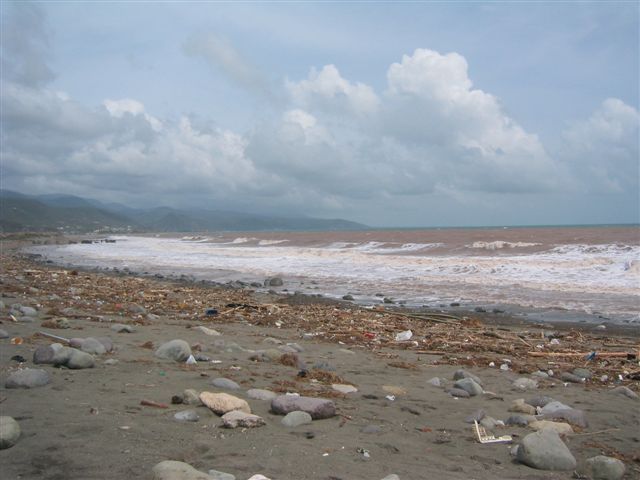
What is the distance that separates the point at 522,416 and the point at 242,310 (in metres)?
8.86

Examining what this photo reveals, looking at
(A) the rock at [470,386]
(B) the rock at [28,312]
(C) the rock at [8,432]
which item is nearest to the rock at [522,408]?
(A) the rock at [470,386]

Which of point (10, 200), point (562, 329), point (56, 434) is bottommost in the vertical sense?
point (562, 329)

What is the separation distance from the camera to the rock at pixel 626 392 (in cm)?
608

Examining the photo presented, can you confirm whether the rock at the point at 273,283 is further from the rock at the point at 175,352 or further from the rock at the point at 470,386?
the rock at the point at 470,386

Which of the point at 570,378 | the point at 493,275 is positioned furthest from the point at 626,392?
the point at 493,275

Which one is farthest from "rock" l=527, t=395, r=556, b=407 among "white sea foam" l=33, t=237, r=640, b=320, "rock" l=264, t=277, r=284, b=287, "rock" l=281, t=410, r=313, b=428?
"rock" l=264, t=277, r=284, b=287

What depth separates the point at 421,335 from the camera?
33.1 ft

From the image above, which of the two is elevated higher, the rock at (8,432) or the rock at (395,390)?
the rock at (8,432)

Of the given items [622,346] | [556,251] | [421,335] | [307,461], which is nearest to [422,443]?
[307,461]

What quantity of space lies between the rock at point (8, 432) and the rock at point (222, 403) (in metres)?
1.41

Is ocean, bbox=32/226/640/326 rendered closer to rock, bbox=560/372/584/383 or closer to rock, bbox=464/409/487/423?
rock, bbox=560/372/584/383

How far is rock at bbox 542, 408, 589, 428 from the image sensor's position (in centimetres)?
496

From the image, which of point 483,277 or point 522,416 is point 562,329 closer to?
point 522,416

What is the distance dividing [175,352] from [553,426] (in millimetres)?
4362
